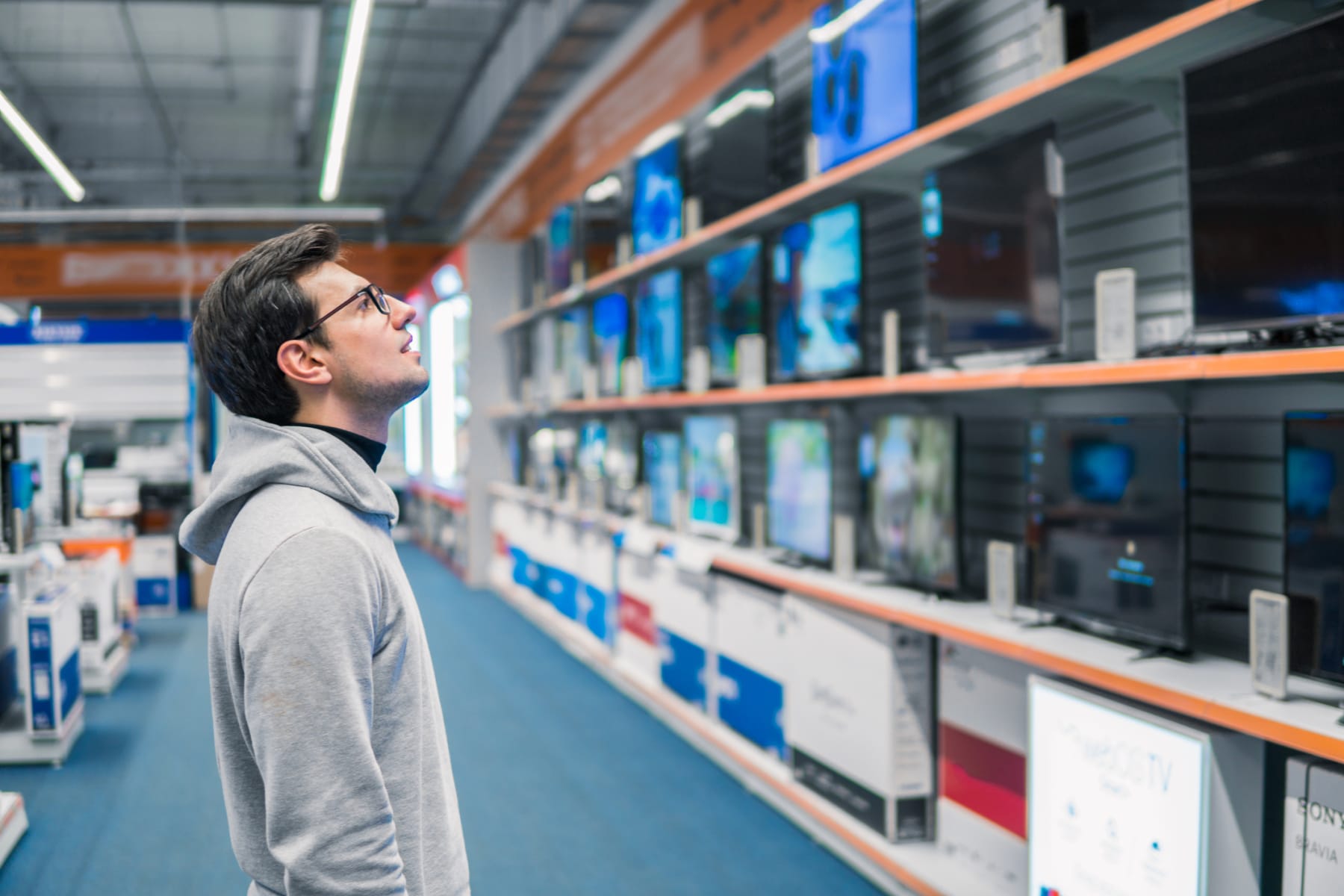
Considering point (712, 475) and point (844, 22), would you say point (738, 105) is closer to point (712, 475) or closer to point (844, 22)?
point (844, 22)

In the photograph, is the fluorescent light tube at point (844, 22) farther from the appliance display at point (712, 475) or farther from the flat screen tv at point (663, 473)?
the flat screen tv at point (663, 473)

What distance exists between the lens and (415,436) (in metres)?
13.3

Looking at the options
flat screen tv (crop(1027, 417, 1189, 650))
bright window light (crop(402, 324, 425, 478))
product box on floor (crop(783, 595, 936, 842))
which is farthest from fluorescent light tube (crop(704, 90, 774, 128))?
bright window light (crop(402, 324, 425, 478))

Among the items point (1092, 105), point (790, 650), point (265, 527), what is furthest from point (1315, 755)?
point (790, 650)

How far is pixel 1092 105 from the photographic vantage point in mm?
2574

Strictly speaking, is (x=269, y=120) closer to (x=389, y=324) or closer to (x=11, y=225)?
(x=11, y=225)

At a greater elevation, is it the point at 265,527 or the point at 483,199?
the point at 483,199

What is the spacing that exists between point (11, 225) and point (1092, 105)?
18.3ft

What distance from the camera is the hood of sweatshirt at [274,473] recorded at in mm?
1214

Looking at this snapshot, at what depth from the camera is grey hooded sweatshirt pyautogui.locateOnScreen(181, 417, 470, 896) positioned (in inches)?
42.8

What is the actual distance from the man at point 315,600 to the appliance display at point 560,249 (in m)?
5.57

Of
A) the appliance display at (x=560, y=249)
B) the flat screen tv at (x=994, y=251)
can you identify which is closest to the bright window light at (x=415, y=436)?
the appliance display at (x=560, y=249)

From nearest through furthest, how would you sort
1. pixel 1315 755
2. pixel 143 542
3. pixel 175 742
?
pixel 1315 755
pixel 175 742
pixel 143 542

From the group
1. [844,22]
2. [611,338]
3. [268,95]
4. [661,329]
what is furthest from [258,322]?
[268,95]
